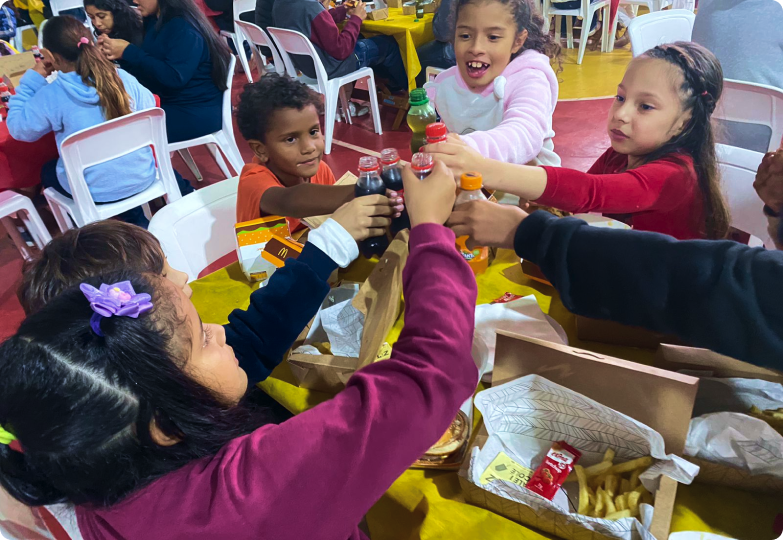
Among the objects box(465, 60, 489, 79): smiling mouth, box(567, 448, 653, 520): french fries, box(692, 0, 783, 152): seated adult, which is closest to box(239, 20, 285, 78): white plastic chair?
box(465, 60, 489, 79): smiling mouth

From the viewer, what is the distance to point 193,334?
0.73 metres

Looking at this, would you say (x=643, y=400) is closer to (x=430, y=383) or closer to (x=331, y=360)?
(x=430, y=383)

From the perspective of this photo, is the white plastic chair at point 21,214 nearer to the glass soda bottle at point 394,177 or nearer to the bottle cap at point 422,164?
the glass soda bottle at point 394,177

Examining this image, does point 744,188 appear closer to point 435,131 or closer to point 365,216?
point 435,131

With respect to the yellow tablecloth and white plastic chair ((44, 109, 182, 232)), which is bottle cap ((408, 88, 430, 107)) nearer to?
white plastic chair ((44, 109, 182, 232))

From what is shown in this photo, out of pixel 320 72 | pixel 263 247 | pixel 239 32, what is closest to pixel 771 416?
pixel 263 247

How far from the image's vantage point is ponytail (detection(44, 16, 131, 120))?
2.36 meters

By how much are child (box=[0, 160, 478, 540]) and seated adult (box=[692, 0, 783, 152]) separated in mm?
1423

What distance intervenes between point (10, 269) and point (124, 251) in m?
2.56

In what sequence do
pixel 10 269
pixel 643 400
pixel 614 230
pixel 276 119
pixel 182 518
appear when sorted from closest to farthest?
1. pixel 182 518
2. pixel 643 400
3. pixel 614 230
4. pixel 276 119
5. pixel 10 269

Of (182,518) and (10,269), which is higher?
(182,518)

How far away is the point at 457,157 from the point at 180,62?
2491mm

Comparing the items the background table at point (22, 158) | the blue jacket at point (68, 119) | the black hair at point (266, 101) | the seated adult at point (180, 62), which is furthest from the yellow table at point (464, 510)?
the seated adult at point (180, 62)

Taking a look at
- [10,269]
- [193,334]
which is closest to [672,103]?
[193,334]
